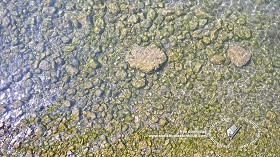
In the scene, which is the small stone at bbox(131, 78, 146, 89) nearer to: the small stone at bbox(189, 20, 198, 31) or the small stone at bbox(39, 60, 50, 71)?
the small stone at bbox(189, 20, 198, 31)

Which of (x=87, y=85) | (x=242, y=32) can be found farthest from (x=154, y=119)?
(x=242, y=32)

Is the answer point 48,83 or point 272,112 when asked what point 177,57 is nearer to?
point 272,112

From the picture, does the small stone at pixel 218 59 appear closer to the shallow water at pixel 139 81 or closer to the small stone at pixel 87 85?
the shallow water at pixel 139 81

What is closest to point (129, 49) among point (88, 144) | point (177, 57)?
point (177, 57)

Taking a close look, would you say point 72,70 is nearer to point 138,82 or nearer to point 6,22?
point 138,82

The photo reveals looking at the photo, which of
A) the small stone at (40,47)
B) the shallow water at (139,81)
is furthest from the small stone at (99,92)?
the small stone at (40,47)

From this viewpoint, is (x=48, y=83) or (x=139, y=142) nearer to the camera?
(x=139, y=142)
